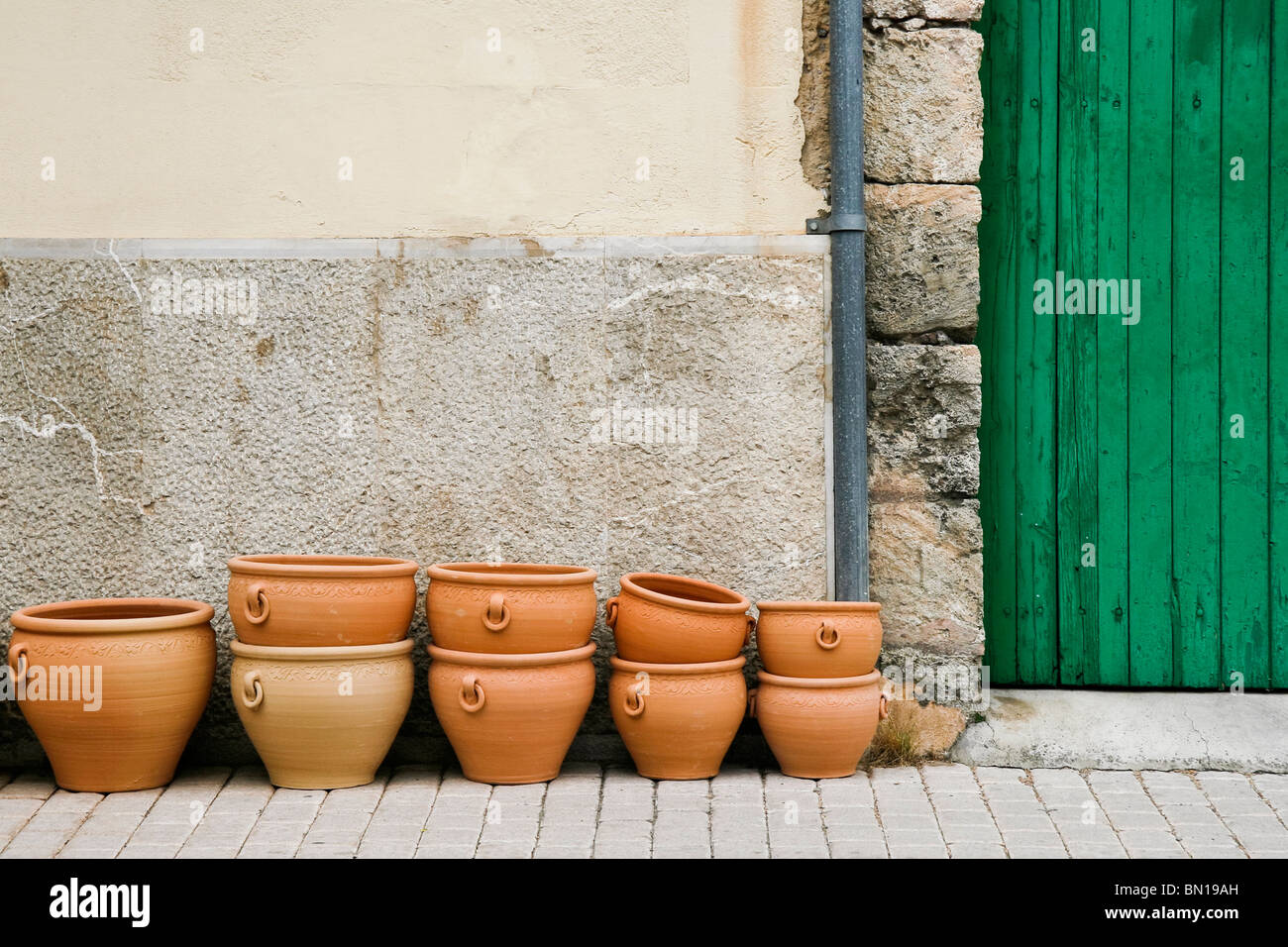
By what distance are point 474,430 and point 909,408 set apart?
1.29 metres

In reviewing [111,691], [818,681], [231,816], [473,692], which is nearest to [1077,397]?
[818,681]

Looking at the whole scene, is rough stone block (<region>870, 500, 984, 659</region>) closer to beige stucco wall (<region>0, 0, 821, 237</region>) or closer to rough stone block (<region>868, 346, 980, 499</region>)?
rough stone block (<region>868, 346, 980, 499</region>)

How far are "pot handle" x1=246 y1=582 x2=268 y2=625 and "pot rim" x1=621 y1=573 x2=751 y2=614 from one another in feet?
3.19

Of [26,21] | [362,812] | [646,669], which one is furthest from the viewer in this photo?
[26,21]

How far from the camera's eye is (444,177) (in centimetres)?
386

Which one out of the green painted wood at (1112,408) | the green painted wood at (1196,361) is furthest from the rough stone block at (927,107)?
the green painted wood at (1196,361)

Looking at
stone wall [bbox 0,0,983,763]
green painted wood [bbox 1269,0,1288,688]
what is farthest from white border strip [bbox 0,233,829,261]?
green painted wood [bbox 1269,0,1288,688]

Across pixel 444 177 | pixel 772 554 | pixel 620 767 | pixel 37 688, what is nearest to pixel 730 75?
pixel 444 177

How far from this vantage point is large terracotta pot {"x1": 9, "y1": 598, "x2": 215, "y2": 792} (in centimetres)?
339

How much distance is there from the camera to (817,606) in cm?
360

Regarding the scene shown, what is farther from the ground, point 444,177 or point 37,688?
point 444,177

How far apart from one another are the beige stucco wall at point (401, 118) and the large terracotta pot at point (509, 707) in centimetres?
128

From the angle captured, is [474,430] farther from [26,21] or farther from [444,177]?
[26,21]

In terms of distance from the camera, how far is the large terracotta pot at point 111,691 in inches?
134
